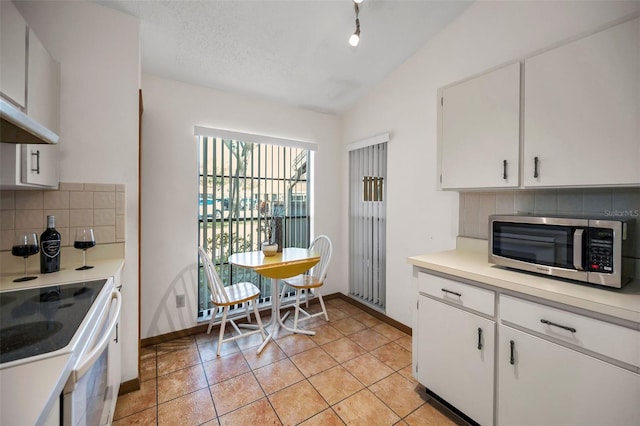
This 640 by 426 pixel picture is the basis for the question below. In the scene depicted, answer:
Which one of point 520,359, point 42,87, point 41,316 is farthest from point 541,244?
point 42,87

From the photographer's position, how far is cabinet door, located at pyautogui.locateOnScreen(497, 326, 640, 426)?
102cm

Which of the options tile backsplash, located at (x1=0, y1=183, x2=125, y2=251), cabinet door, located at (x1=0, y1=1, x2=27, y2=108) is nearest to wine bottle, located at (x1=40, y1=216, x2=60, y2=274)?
tile backsplash, located at (x1=0, y1=183, x2=125, y2=251)

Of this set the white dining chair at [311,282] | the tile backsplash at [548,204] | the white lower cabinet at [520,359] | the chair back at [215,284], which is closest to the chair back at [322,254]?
the white dining chair at [311,282]

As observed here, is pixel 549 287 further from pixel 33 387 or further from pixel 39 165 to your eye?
pixel 39 165

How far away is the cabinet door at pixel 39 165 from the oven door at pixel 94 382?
74 centimetres

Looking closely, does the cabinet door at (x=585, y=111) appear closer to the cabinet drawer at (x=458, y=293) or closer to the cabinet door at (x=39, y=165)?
the cabinet drawer at (x=458, y=293)

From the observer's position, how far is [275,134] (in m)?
3.11

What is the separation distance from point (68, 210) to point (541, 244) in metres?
2.82

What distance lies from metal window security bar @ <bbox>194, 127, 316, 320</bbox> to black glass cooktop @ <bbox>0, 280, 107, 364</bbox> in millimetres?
1422

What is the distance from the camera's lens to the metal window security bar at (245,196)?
9.02ft

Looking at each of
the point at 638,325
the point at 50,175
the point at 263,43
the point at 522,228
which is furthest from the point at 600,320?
the point at 50,175

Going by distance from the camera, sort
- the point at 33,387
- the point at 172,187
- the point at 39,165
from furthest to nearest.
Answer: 1. the point at 172,187
2. the point at 39,165
3. the point at 33,387

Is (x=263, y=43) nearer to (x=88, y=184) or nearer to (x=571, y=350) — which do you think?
(x=88, y=184)

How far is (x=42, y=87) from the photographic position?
4.68 feet
